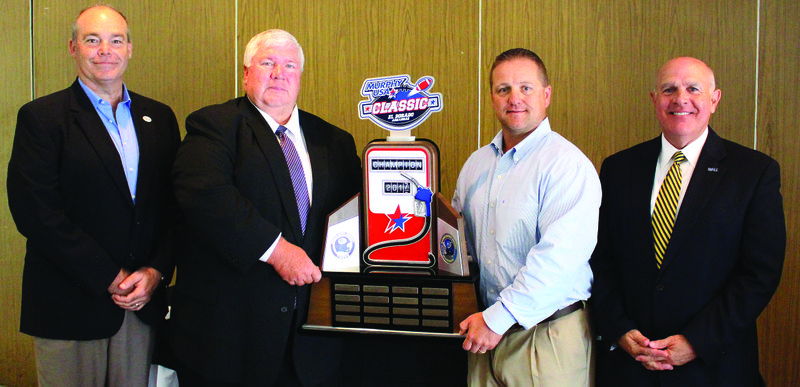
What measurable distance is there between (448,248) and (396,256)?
0.63 ft

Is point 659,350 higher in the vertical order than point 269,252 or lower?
lower

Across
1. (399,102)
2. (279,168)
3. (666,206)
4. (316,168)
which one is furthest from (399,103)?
(666,206)

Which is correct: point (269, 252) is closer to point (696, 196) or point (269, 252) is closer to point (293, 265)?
point (293, 265)

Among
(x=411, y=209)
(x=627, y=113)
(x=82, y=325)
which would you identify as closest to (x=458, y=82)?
(x=627, y=113)

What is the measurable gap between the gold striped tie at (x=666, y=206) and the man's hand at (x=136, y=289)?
1780 mm

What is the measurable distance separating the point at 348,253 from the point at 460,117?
5.05 feet

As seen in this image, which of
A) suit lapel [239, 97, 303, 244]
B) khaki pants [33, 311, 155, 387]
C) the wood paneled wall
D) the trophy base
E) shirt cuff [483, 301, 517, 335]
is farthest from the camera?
the wood paneled wall

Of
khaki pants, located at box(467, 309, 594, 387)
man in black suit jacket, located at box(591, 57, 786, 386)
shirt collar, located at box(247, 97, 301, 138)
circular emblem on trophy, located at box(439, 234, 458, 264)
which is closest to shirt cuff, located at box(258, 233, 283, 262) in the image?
shirt collar, located at box(247, 97, 301, 138)

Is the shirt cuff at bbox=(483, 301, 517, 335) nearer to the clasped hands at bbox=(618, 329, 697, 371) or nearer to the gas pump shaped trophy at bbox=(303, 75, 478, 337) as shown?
the gas pump shaped trophy at bbox=(303, 75, 478, 337)

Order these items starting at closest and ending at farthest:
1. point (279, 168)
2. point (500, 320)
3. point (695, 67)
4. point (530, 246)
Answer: point (500, 320) → point (530, 246) → point (279, 168) → point (695, 67)

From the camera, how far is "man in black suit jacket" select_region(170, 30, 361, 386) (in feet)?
5.84

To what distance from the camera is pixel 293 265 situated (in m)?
1.81

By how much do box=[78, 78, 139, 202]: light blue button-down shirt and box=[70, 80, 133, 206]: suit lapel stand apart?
0.03 metres

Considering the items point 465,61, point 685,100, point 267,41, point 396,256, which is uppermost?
point 465,61
